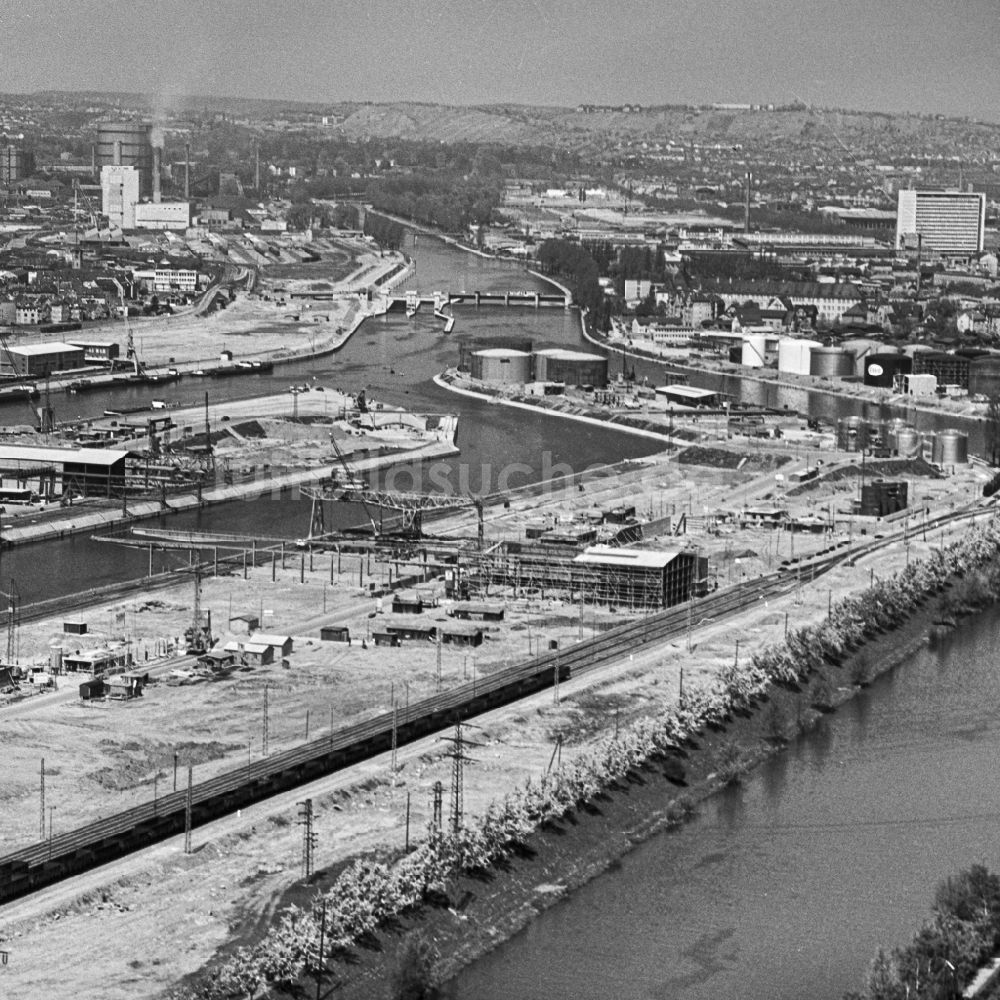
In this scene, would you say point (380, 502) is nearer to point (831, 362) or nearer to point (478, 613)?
point (478, 613)

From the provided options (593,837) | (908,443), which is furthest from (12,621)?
(908,443)

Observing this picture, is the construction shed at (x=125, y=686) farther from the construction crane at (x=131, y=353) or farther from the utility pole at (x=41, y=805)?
the construction crane at (x=131, y=353)

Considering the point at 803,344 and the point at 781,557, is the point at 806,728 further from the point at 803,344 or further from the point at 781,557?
the point at 803,344

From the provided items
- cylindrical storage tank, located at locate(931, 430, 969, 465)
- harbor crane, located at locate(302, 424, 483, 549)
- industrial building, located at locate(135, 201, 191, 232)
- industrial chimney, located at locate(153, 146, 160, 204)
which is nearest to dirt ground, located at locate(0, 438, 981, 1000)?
harbor crane, located at locate(302, 424, 483, 549)

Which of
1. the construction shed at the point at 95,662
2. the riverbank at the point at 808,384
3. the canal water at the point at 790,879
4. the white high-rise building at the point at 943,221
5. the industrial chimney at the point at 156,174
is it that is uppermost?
the industrial chimney at the point at 156,174

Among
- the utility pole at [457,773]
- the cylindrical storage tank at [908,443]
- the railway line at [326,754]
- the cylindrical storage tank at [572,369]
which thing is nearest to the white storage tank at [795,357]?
the cylindrical storage tank at [572,369]

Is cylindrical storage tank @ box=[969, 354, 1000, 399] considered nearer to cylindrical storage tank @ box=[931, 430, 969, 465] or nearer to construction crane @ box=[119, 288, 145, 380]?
cylindrical storage tank @ box=[931, 430, 969, 465]

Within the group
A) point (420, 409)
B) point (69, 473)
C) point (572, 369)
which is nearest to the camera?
point (69, 473)
